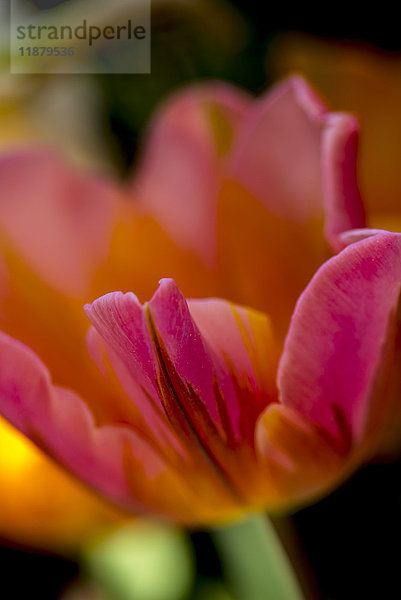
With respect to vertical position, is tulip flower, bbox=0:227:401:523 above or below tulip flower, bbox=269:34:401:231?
below

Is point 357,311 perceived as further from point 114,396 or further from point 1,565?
point 1,565

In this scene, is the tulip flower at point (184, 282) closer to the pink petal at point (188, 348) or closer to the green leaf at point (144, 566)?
the pink petal at point (188, 348)

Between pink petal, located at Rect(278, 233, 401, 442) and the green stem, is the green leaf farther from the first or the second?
pink petal, located at Rect(278, 233, 401, 442)

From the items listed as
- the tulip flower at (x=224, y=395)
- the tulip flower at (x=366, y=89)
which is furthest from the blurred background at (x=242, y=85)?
the tulip flower at (x=224, y=395)

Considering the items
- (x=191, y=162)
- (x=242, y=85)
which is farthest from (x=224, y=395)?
(x=242, y=85)

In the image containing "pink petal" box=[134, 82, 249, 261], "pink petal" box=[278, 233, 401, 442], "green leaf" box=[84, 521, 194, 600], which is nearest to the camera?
"pink petal" box=[278, 233, 401, 442]

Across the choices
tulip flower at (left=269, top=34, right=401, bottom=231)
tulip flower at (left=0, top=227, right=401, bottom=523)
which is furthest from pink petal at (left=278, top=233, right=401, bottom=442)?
tulip flower at (left=269, top=34, right=401, bottom=231)

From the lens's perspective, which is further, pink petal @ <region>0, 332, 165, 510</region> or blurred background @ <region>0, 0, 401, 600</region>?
blurred background @ <region>0, 0, 401, 600</region>
